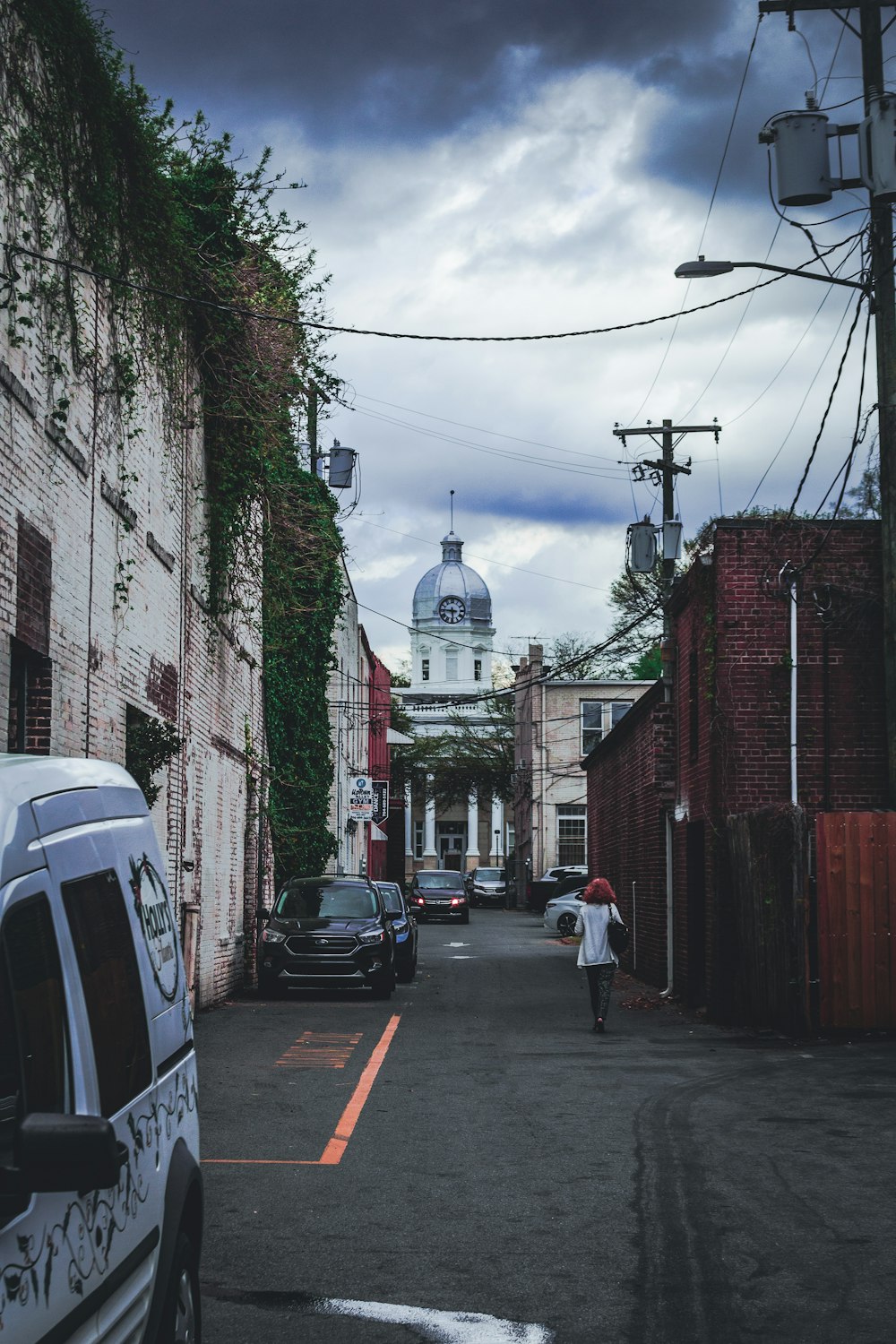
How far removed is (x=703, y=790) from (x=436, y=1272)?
1312 cm

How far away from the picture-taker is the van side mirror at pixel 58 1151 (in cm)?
296

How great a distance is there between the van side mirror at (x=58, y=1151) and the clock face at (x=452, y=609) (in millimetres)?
119276

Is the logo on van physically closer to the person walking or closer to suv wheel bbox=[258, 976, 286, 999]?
the person walking

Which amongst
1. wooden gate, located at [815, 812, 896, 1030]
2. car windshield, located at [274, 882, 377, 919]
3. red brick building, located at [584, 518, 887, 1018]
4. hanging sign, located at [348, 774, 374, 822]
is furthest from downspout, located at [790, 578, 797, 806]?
hanging sign, located at [348, 774, 374, 822]

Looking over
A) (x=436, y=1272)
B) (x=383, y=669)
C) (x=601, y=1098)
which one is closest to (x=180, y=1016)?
(x=436, y=1272)

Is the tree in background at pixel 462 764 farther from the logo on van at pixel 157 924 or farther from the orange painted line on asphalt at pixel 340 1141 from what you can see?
the logo on van at pixel 157 924

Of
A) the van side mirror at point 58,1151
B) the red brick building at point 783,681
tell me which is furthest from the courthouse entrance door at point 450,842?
the van side mirror at point 58,1151

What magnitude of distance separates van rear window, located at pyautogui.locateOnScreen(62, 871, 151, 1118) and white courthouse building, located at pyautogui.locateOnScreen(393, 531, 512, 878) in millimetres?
85480

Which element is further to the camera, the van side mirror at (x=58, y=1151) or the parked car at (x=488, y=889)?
the parked car at (x=488, y=889)

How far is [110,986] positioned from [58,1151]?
111cm

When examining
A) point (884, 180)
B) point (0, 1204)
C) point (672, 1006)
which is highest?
point (884, 180)

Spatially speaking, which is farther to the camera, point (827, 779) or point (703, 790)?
point (703, 790)

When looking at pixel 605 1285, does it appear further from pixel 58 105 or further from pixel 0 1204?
pixel 58 105

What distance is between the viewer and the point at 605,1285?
6.44 metres
